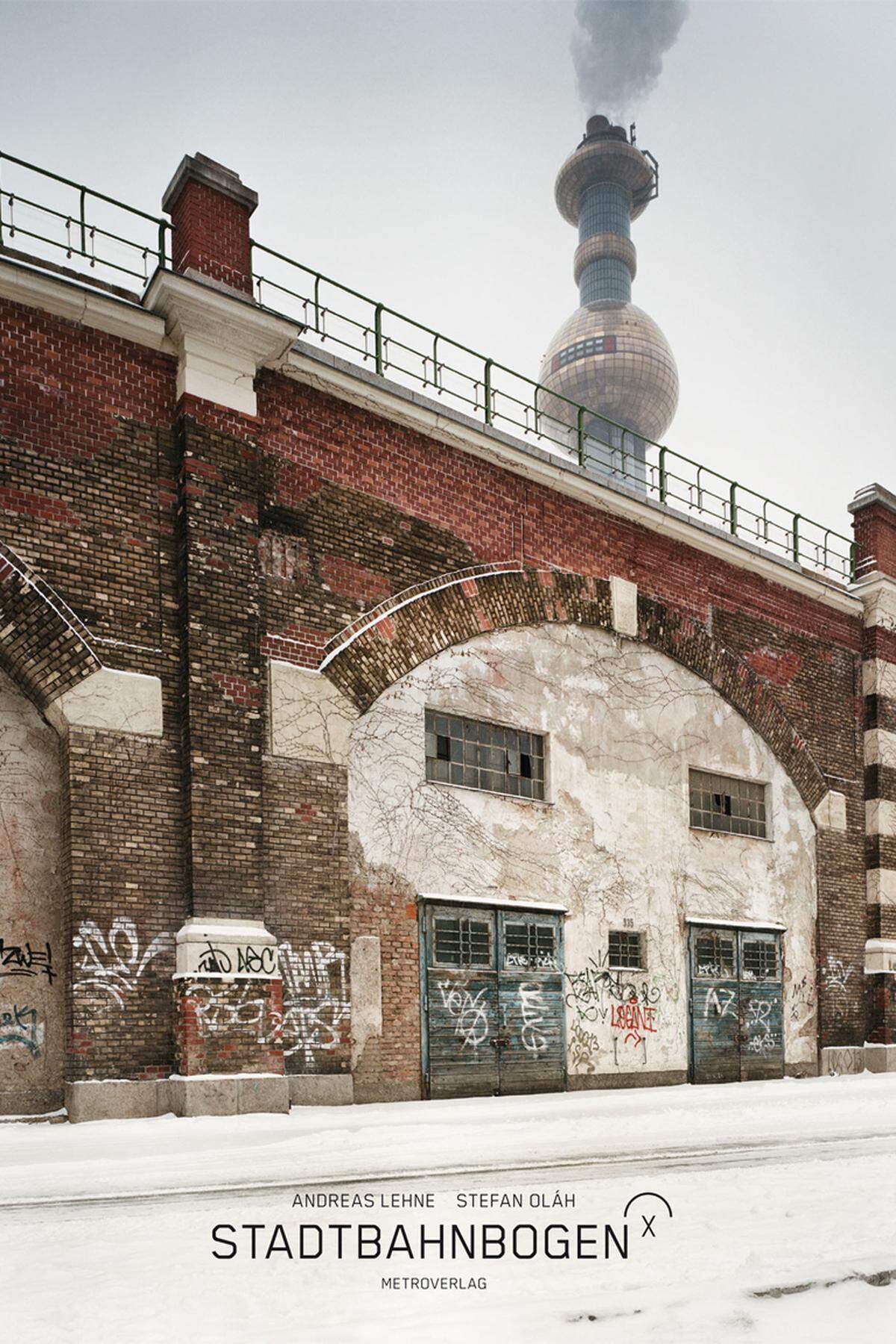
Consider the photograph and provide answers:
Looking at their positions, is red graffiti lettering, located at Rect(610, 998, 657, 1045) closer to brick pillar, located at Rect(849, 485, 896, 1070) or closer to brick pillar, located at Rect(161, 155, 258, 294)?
brick pillar, located at Rect(849, 485, 896, 1070)

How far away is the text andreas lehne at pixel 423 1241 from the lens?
209 inches

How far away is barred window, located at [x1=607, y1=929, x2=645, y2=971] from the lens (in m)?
15.4

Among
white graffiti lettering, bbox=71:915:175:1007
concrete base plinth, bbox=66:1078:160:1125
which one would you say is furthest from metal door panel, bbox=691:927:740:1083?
white graffiti lettering, bbox=71:915:175:1007

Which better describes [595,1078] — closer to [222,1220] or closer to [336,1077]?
[336,1077]

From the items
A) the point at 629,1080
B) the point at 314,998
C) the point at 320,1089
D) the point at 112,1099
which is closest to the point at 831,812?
the point at 629,1080

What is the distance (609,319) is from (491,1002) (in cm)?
8033

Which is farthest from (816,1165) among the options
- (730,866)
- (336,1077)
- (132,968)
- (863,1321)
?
(730,866)

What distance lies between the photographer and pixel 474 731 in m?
14.5

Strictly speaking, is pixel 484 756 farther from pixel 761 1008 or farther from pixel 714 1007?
pixel 761 1008

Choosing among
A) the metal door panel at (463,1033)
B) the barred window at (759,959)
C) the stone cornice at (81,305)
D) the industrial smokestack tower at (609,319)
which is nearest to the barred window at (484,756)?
the metal door panel at (463,1033)

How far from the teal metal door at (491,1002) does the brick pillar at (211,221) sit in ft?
24.2

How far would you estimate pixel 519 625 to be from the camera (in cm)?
1513

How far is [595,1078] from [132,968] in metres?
6.55

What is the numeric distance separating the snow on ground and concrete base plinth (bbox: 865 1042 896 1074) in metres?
8.90
